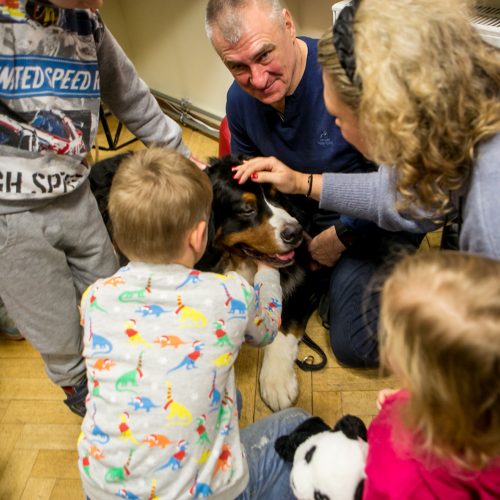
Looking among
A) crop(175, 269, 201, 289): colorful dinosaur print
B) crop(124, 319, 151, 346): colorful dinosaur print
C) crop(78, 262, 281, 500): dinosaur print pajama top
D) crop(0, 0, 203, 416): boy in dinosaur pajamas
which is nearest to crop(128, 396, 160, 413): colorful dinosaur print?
crop(78, 262, 281, 500): dinosaur print pajama top

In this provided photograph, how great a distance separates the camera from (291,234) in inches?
66.2

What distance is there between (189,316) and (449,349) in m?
0.50

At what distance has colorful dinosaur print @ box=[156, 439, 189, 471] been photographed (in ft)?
3.08

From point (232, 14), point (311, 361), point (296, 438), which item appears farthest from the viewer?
point (311, 361)

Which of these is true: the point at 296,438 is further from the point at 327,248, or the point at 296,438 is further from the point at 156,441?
the point at 327,248

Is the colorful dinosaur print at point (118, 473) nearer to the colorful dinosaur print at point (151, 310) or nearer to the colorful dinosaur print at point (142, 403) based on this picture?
the colorful dinosaur print at point (142, 403)

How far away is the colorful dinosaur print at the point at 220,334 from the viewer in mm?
981

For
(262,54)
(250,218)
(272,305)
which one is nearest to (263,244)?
(250,218)

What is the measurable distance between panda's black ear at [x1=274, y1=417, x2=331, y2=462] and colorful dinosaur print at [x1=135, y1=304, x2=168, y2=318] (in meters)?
0.52

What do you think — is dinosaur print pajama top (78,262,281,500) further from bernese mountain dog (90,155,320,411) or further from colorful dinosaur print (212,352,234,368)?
bernese mountain dog (90,155,320,411)

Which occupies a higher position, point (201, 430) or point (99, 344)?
point (99, 344)

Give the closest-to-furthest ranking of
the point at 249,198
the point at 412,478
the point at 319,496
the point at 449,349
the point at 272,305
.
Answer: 1. the point at 449,349
2. the point at 412,478
3. the point at 319,496
4. the point at 272,305
5. the point at 249,198

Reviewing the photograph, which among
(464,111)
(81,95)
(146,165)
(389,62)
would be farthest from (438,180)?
(81,95)

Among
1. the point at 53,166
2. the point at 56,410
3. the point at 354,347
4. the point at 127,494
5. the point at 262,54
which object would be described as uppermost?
the point at 262,54
